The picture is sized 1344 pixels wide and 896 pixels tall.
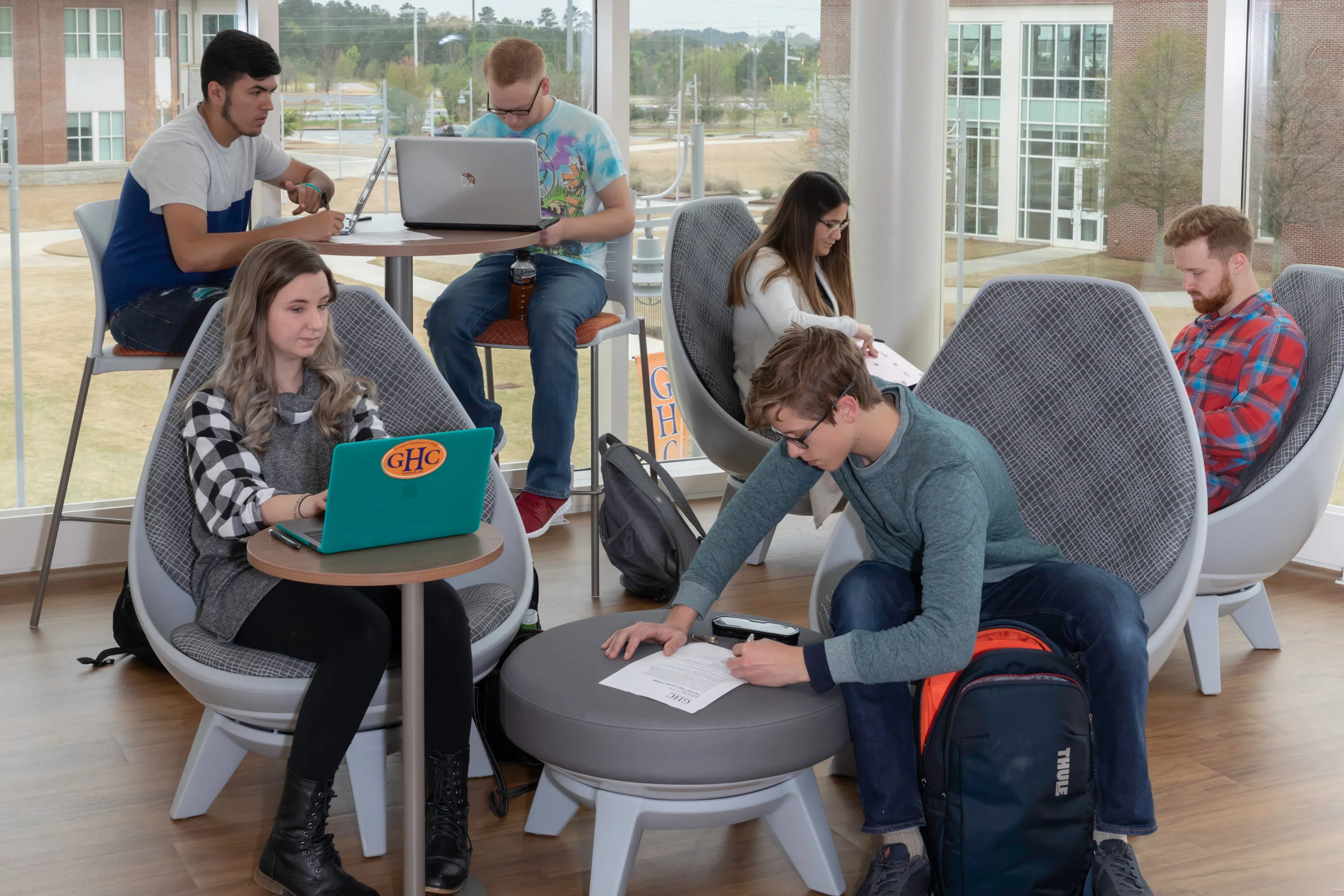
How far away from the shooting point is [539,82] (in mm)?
3756

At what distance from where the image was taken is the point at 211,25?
401cm

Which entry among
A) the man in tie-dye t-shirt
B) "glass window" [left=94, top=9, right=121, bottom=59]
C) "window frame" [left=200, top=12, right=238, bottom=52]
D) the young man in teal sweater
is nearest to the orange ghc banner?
the man in tie-dye t-shirt

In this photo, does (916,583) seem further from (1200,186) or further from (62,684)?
(1200,186)

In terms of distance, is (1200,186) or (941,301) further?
(941,301)

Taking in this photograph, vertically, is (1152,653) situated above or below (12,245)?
below

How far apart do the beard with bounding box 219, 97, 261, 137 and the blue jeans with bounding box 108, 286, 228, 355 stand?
379mm

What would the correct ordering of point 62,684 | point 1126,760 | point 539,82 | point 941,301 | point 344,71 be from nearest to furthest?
point 1126,760, point 62,684, point 539,82, point 344,71, point 941,301

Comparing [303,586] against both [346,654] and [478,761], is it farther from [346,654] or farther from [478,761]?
[478,761]

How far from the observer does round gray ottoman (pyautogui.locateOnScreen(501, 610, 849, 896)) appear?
1996mm

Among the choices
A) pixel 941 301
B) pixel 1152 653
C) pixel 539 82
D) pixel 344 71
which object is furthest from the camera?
pixel 941 301

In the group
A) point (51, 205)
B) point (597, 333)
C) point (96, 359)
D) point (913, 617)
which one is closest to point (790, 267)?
point (597, 333)

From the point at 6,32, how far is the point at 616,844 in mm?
2958

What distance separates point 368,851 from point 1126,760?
→ 47.9 inches

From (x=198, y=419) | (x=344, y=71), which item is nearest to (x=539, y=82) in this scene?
(x=344, y=71)
